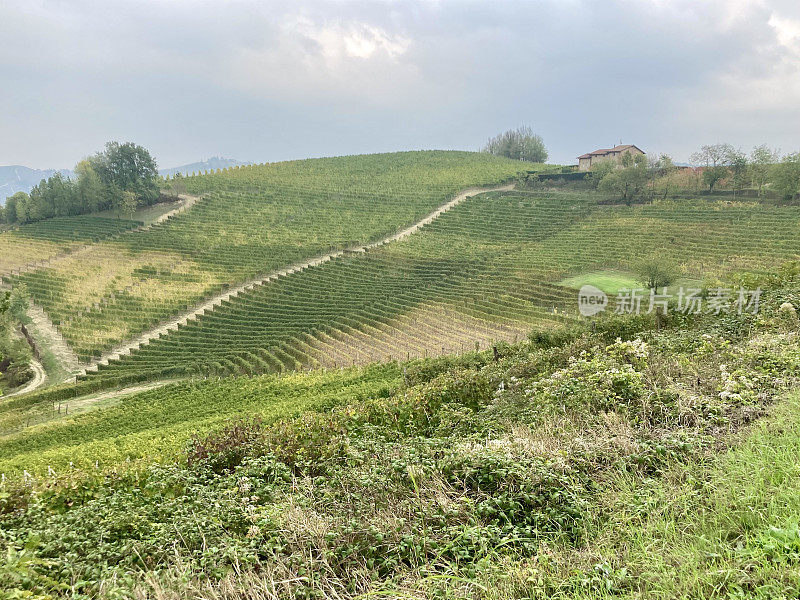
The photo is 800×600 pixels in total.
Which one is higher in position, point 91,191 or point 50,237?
point 91,191

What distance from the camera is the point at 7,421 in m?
18.0

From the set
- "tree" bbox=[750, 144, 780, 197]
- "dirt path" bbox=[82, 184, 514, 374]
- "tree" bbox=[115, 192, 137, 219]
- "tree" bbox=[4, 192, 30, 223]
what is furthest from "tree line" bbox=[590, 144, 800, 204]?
"tree" bbox=[4, 192, 30, 223]

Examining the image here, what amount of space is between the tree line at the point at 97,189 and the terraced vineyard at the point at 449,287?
36087 mm

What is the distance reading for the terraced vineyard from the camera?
25.4m

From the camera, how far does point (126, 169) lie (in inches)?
2393

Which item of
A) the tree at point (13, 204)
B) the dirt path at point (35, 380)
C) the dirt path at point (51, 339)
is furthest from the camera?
the tree at point (13, 204)

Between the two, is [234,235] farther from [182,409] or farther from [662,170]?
[662,170]

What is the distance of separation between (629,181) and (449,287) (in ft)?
99.4

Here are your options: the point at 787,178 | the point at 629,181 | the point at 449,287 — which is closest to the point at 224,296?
the point at 449,287

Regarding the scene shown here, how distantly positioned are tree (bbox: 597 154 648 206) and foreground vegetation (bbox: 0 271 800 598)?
160 ft

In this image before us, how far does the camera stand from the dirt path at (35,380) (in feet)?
79.9

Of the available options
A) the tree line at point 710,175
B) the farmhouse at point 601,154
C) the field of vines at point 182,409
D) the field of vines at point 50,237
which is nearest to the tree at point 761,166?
the tree line at point 710,175

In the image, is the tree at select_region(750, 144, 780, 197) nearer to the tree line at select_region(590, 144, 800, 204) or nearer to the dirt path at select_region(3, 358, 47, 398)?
the tree line at select_region(590, 144, 800, 204)

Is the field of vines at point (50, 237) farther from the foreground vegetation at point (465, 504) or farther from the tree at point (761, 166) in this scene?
the tree at point (761, 166)
